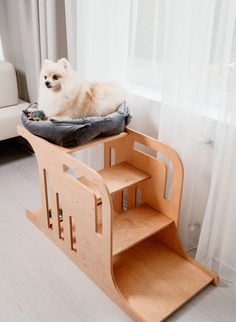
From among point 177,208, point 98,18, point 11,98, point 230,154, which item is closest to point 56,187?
point 177,208

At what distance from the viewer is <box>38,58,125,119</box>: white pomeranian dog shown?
1532 mm

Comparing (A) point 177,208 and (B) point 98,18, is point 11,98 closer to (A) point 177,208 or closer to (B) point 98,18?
(B) point 98,18

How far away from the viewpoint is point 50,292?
154 centimetres

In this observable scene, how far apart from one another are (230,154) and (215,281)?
2.19 ft

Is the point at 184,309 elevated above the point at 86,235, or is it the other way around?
the point at 86,235

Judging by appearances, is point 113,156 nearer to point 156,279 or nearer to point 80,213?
point 80,213

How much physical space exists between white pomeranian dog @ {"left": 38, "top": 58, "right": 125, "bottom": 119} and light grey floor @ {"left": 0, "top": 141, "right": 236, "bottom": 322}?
2.54ft

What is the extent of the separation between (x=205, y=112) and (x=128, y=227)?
2.23 feet

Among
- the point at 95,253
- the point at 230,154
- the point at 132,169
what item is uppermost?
the point at 230,154

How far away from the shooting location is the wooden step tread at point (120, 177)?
1570 mm

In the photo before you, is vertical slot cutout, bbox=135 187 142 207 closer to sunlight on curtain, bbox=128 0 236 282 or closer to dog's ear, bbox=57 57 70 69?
sunlight on curtain, bbox=128 0 236 282

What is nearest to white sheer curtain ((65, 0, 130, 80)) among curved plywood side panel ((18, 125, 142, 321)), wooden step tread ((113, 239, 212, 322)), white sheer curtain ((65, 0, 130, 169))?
white sheer curtain ((65, 0, 130, 169))

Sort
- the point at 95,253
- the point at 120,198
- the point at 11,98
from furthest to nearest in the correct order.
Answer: the point at 11,98
the point at 120,198
the point at 95,253

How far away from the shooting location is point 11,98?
2.66 metres
